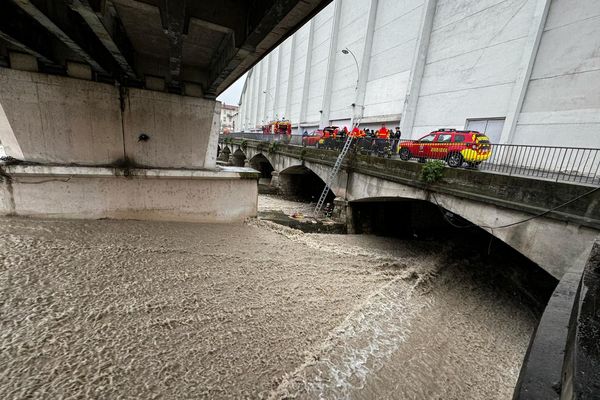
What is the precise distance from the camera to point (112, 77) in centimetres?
699

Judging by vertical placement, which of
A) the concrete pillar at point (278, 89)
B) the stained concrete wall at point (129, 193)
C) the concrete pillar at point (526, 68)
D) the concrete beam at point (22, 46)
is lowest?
the stained concrete wall at point (129, 193)

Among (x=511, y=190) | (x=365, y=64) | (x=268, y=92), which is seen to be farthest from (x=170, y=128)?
(x=268, y=92)

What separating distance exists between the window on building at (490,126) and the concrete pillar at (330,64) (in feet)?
55.8

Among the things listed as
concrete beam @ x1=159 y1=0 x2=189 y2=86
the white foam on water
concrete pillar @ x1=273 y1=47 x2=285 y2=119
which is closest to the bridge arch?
the white foam on water

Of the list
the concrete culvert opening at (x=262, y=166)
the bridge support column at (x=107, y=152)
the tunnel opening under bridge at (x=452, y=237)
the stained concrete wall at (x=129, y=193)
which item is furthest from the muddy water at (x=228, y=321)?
the concrete culvert opening at (x=262, y=166)

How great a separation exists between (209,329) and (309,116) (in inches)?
1280

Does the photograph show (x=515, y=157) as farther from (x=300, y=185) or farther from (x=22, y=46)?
(x=22, y=46)

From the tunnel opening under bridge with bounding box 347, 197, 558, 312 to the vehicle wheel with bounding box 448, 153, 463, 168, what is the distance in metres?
1.75

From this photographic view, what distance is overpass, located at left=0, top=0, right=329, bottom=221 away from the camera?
13.8 ft

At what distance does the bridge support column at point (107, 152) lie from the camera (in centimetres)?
653

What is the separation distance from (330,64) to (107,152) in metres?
27.5

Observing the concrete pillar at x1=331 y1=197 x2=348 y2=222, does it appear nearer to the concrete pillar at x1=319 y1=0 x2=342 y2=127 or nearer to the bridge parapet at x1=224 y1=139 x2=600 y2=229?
the bridge parapet at x1=224 y1=139 x2=600 y2=229

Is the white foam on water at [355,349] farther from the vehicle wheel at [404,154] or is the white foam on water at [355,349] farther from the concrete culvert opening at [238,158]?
the concrete culvert opening at [238,158]

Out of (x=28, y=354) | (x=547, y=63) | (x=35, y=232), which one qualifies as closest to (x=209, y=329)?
(x=28, y=354)
